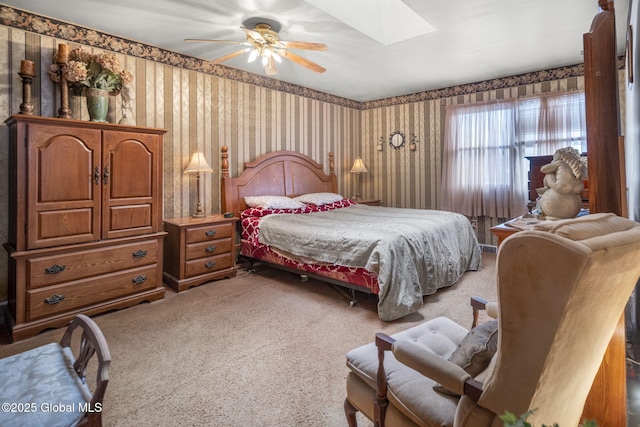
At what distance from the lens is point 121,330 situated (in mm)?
2576

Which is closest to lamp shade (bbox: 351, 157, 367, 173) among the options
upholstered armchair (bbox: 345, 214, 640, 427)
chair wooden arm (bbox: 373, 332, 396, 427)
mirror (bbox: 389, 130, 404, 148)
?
mirror (bbox: 389, 130, 404, 148)

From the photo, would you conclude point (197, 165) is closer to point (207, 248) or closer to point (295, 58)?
point (207, 248)

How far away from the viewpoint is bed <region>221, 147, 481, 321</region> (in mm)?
2752

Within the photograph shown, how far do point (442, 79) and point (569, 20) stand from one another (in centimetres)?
188

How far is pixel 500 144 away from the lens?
4.84 m

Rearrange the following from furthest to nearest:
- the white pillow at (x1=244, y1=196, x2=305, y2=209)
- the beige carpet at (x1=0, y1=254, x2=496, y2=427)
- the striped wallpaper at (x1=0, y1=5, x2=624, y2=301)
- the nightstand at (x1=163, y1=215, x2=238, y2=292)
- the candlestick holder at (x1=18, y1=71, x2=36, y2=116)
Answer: the white pillow at (x1=244, y1=196, x2=305, y2=209) → the nightstand at (x1=163, y1=215, x2=238, y2=292) → the striped wallpaper at (x1=0, y1=5, x2=624, y2=301) → the candlestick holder at (x1=18, y1=71, x2=36, y2=116) → the beige carpet at (x1=0, y1=254, x2=496, y2=427)

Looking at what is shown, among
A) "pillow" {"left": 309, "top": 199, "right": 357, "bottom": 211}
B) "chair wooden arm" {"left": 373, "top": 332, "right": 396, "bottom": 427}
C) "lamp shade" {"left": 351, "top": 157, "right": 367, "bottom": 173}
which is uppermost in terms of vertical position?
"lamp shade" {"left": 351, "top": 157, "right": 367, "bottom": 173}

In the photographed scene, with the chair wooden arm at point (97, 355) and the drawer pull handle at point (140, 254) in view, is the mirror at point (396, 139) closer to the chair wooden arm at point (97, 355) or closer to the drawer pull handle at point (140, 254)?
the drawer pull handle at point (140, 254)

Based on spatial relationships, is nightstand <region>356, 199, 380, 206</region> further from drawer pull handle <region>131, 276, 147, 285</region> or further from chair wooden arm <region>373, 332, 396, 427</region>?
chair wooden arm <region>373, 332, 396, 427</region>

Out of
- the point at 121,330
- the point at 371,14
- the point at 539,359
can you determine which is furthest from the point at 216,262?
the point at 539,359

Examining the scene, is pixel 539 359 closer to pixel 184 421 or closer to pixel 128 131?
pixel 184 421

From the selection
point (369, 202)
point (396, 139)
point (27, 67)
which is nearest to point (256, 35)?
point (27, 67)

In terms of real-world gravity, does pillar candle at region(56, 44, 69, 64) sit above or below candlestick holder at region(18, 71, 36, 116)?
above

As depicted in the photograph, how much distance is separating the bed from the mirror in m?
1.66
